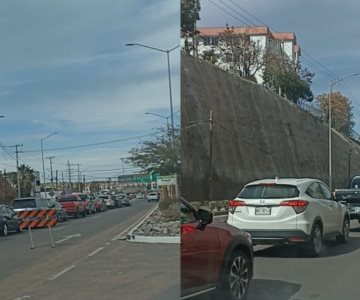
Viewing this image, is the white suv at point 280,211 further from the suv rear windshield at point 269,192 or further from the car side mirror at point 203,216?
the car side mirror at point 203,216

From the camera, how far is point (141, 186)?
2.70m

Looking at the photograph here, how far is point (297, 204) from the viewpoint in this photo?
14.9 ft

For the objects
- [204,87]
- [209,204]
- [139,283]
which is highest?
[204,87]

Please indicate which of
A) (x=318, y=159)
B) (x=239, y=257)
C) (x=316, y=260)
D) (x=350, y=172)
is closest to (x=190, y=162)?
(x=318, y=159)

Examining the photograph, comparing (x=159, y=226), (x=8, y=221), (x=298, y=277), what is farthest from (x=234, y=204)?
(x=298, y=277)

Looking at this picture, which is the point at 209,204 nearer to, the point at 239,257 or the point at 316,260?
the point at 239,257

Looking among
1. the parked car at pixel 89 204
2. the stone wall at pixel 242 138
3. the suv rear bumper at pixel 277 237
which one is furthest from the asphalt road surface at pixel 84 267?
the suv rear bumper at pixel 277 237

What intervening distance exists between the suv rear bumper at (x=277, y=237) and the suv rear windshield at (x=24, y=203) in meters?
1.95

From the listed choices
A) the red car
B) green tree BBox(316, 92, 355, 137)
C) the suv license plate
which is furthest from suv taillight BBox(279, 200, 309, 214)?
green tree BBox(316, 92, 355, 137)

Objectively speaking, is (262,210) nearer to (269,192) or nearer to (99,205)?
(269,192)

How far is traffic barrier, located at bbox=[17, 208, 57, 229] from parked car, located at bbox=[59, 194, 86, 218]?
78 mm

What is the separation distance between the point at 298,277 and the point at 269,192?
168 cm

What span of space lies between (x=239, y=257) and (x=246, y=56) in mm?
1798

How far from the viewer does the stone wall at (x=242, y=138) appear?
2494mm
